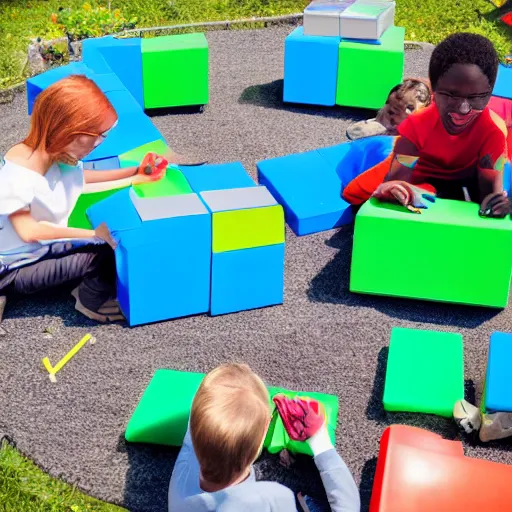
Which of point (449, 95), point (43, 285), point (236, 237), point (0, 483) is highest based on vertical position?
point (449, 95)

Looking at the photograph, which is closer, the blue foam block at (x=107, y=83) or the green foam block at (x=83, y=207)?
the green foam block at (x=83, y=207)

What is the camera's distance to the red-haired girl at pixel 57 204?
3135 mm

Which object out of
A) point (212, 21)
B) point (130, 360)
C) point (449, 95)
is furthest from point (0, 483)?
point (212, 21)

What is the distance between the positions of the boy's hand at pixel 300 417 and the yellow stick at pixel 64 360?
3.56 feet

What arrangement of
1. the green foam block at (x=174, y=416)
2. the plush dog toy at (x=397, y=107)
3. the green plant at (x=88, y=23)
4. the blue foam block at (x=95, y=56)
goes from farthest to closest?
the green plant at (x=88, y=23) → the blue foam block at (x=95, y=56) → the plush dog toy at (x=397, y=107) → the green foam block at (x=174, y=416)

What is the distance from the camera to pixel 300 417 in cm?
250

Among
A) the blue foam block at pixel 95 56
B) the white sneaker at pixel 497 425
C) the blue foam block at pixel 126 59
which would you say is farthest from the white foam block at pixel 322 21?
the white sneaker at pixel 497 425

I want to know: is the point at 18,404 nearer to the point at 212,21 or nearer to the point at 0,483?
the point at 0,483

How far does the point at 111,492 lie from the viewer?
2.62m

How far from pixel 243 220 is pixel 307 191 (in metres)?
1.00

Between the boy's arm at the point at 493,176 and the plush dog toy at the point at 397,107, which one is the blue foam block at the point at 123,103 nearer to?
the plush dog toy at the point at 397,107

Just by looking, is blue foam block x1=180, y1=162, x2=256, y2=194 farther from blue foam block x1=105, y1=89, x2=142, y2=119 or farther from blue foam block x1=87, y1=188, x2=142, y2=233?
blue foam block x1=105, y1=89, x2=142, y2=119

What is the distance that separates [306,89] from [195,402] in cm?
419

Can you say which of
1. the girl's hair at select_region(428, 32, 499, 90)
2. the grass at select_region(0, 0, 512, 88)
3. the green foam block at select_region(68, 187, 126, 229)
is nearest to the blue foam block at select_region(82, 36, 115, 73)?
the grass at select_region(0, 0, 512, 88)
